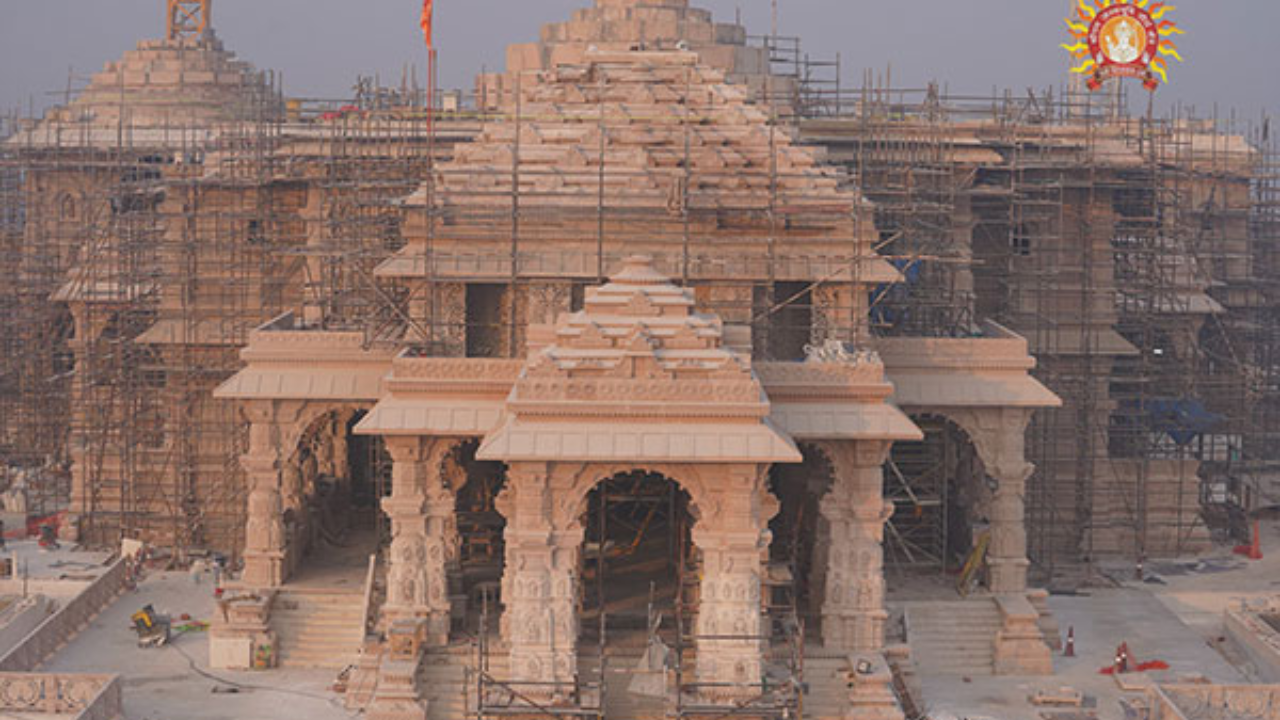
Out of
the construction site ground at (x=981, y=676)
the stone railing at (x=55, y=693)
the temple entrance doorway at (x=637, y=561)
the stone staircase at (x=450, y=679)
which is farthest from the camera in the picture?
the temple entrance doorway at (x=637, y=561)

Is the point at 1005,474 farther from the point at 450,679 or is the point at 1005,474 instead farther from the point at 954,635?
the point at 450,679

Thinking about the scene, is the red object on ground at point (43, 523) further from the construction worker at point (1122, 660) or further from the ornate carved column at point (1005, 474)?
the construction worker at point (1122, 660)

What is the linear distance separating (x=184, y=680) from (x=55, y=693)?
154 inches

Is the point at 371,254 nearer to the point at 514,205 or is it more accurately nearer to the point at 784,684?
the point at 514,205

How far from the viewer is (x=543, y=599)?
40625 mm

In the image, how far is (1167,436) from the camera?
62.4 m

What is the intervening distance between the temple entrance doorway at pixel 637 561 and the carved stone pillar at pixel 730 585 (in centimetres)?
121

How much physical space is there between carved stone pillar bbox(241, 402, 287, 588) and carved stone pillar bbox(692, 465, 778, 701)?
35.9ft

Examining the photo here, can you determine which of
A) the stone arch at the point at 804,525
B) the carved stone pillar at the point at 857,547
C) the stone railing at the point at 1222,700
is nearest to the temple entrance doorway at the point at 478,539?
the stone arch at the point at 804,525

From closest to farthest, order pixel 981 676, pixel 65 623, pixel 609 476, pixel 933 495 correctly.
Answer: pixel 609 476
pixel 981 676
pixel 65 623
pixel 933 495

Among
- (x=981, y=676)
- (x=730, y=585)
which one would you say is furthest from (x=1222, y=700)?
(x=730, y=585)

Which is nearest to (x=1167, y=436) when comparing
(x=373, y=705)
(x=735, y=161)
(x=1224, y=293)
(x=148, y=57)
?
(x=1224, y=293)

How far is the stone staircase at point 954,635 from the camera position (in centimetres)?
4559

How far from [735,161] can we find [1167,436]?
1946 centimetres
